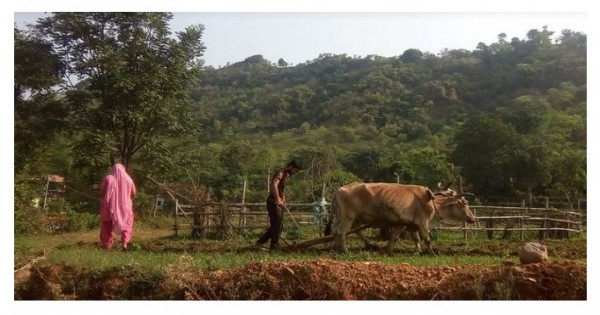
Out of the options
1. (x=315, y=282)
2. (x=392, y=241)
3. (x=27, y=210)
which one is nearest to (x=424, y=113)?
(x=27, y=210)

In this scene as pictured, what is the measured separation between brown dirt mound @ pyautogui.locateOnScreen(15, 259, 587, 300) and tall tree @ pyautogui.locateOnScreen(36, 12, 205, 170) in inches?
340

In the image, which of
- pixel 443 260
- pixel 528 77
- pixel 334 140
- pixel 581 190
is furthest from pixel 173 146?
pixel 528 77

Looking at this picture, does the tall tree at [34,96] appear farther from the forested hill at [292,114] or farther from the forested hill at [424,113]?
the forested hill at [424,113]

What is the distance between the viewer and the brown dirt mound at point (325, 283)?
7434 millimetres

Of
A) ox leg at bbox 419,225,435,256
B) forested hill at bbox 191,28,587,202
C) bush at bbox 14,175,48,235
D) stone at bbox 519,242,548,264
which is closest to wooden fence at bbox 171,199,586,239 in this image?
ox leg at bbox 419,225,435,256

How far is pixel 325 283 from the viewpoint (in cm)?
760

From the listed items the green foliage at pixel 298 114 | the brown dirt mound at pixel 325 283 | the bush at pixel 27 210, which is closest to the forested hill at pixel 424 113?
the green foliage at pixel 298 114

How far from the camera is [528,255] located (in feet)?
27.5

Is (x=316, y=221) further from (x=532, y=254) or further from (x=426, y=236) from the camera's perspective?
(x=532, y=254)

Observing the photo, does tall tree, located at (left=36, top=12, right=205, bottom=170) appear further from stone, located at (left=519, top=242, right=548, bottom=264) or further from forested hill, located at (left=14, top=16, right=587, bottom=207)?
stone, located at (left=519, top=242, right=548, bottom=264)

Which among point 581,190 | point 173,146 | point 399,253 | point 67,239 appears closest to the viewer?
point 399,253

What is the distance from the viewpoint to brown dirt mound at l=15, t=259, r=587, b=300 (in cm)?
743

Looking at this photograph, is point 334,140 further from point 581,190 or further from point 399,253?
point 399,253

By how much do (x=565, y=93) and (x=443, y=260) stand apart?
47.8 meters
